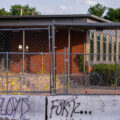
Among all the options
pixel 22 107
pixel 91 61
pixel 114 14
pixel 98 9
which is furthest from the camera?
pixel 98 9

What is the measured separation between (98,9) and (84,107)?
144ft

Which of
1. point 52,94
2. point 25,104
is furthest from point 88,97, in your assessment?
point 25,104

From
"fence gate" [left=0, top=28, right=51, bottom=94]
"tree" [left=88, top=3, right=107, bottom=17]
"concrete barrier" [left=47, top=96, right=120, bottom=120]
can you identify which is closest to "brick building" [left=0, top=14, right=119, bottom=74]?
"fence gate" [left=0, top=28, right=51, bottom=94]

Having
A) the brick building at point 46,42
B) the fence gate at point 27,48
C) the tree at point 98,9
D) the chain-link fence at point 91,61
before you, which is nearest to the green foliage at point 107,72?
the chain-link fence at point 91,61

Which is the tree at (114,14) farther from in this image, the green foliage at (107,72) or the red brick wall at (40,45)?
the green foliage at (107,72)

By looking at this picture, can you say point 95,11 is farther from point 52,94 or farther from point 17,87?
point 52,94

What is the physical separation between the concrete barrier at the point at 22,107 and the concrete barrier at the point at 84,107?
300 mm

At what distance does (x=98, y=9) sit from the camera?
162ft

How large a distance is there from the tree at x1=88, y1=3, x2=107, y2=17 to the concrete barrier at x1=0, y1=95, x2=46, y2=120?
42828mm

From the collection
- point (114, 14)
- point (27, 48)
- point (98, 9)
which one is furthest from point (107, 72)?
point (98, 9)

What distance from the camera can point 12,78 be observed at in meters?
12.1

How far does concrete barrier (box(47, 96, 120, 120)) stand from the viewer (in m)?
7.07

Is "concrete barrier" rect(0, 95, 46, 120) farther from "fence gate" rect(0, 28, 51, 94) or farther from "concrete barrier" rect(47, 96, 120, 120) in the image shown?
"fence gate" rect(0, 28, 51, 94)

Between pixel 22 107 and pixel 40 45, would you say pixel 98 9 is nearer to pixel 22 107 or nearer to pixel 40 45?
pixel 40 45
